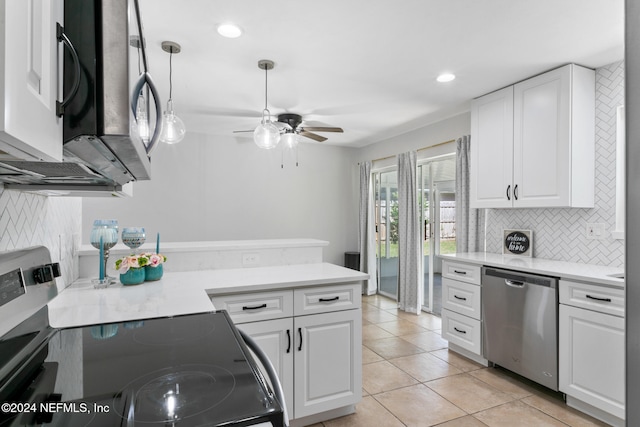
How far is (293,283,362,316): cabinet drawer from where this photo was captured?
207 centimetres

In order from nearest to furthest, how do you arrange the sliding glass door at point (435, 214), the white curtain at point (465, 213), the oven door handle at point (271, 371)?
the oven door handle at point (271, 371) < the white curtain at point (465, 213) < the sliding glass door at point (435, 214)

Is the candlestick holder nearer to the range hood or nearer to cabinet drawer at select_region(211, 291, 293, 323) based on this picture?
cabinet drawer at select_region(211, 291, 293, 323)

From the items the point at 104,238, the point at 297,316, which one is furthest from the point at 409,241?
the point at 104,238

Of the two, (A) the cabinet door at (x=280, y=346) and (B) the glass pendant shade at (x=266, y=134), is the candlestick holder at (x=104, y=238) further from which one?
(B) the glass pendant shade at (x=266, y=134)

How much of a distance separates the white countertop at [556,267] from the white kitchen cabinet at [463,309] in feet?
0.41

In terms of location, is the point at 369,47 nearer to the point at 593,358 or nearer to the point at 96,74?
the point at 96,74

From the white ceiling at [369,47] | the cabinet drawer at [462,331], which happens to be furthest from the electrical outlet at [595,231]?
the white ceiling at [369,47]

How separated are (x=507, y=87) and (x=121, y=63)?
3363 mm

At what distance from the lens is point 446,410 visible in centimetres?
239

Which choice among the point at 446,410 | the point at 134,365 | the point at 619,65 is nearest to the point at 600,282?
the point at 446,410

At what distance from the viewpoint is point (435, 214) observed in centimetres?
480

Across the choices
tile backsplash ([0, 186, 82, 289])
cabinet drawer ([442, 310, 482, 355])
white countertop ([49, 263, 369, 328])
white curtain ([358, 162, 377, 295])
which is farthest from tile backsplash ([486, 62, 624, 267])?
tile backsplash ([0, 186, 82, 289])

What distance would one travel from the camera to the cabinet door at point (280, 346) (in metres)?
1.98

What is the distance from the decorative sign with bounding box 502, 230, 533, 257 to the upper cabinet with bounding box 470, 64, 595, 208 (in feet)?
1.30
